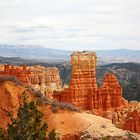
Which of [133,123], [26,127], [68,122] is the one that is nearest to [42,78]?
[133,123]

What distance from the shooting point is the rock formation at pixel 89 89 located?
62.8 meters

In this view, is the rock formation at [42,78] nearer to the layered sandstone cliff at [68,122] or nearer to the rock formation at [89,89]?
the rock formation at [89,89]

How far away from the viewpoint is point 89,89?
63.5 meters

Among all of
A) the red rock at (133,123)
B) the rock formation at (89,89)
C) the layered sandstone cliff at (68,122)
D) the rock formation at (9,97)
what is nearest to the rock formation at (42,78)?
the rock formation at (89,89)

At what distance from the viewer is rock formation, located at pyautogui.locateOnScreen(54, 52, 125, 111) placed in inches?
2474

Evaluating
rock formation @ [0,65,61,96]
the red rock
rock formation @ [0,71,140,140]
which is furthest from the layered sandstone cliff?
rock formation @ [0,65,61,96]

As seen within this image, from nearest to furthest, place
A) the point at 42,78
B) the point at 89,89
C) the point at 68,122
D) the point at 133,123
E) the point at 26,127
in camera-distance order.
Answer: the point at 26,127
the point at 68,122
the point at 133,123
the point at 89,89
the point at 42,78

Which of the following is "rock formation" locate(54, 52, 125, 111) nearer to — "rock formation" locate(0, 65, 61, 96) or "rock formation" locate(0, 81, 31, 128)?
"rock formation" locate(0, 65, 61, 96)

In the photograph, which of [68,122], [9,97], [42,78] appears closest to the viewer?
[68,122]

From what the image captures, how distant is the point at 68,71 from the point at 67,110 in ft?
392

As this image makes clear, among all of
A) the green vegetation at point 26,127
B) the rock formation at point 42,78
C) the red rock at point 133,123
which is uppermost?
the green vegetation at point 26,127

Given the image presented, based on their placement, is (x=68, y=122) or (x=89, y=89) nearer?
(x=68, y=122)

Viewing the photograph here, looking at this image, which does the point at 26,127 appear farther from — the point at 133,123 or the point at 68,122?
the point at 133,123

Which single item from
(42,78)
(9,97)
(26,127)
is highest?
A: (9,97)
